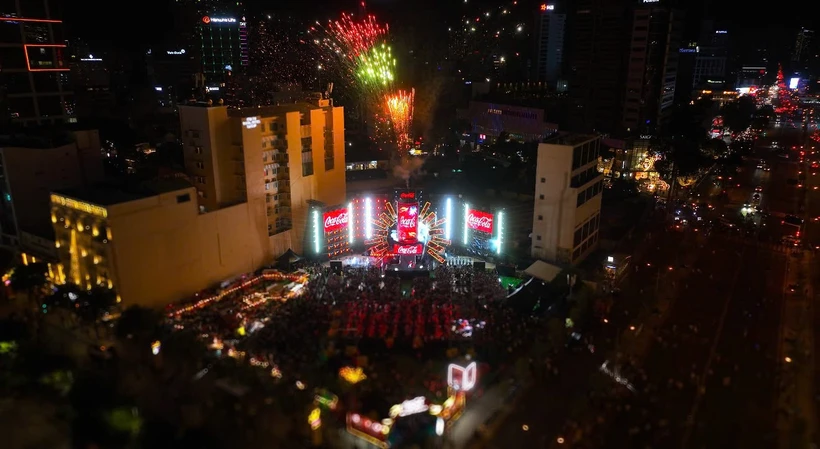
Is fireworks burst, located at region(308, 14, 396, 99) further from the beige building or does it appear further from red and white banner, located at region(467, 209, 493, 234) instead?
red and white banner, located at region(467, 209, 493, 234)

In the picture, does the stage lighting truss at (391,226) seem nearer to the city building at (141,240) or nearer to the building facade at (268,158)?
the building facade at (268,158)

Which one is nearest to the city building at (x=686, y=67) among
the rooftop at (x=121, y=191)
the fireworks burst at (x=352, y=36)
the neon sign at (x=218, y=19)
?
the fireworks burst at (x=352, y=36)

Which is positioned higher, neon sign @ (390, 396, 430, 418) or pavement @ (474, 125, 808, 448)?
neon sign @ (390, 396, 430, 418)

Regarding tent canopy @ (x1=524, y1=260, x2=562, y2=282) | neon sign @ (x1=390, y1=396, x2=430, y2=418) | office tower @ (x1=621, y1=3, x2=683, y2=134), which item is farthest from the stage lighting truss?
office tower @ (x1=621, y1=3, x2=683, y2=134)

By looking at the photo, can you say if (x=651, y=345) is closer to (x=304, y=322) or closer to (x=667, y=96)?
(x=304, y=322)

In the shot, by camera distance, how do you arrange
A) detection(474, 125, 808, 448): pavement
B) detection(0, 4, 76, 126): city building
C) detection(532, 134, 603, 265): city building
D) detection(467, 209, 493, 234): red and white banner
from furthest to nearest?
detection(0, 4, 76, 126): city building, detection(467, 209, 493, 234): red and white banner, detection(532, 134, 603, 265): city building, detection(474, 125, 808, 448): pavement

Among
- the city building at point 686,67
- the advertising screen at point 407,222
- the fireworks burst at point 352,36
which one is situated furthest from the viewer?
the city building at point 686,67

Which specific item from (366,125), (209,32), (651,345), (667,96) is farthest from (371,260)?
(209,32)
